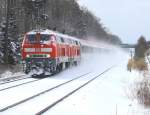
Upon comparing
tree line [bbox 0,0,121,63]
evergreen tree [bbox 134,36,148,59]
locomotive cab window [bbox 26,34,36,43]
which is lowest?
evergreen tree [bbox 134,36,148,59]

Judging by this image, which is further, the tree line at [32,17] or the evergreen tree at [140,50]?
the evergreen tree at [140,50]

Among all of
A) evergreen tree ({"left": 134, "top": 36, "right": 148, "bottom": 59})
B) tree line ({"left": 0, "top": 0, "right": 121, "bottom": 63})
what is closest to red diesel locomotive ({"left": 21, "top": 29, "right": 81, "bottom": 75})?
tree line ({"left": 0, "top": 0, "right": 121, "bottom": 63})

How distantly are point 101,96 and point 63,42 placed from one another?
16.5m

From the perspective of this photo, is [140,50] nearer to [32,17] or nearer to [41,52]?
[32,17]

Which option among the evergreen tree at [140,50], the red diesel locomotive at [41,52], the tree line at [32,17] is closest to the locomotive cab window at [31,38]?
the red diesel locomotive at [41,52]

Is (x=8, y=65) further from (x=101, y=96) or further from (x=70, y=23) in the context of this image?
(x=70, y=23)

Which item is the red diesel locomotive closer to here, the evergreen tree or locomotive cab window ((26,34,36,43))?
locomotive cab window ((26,34,36,43))

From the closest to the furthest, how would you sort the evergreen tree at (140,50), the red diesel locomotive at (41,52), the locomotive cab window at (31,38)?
the red diesel locomotive at (41,52) → the locomotive cab window at (31,38) → the evergreen tree at (140,50)

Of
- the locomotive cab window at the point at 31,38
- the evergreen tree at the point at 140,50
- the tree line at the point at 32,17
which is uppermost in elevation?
the tree line at the point at 32,17

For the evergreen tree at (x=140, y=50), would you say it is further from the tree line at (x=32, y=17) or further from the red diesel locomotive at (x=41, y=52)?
the red diesel locomotive at (x=41, y=52)

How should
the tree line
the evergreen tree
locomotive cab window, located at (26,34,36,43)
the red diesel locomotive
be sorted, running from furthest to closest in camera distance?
1. the evergreen tree
2. the tree line
3. locomotive cab window, located at (26,34,36,43)
4. the red diesel locomotive

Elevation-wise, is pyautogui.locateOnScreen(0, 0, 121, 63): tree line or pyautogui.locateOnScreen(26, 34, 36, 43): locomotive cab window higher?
pyautogui.locateOnScreen(0, 0, 121, 63): tree line

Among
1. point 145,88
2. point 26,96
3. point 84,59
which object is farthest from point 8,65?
point 145,88

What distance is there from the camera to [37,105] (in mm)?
15172
